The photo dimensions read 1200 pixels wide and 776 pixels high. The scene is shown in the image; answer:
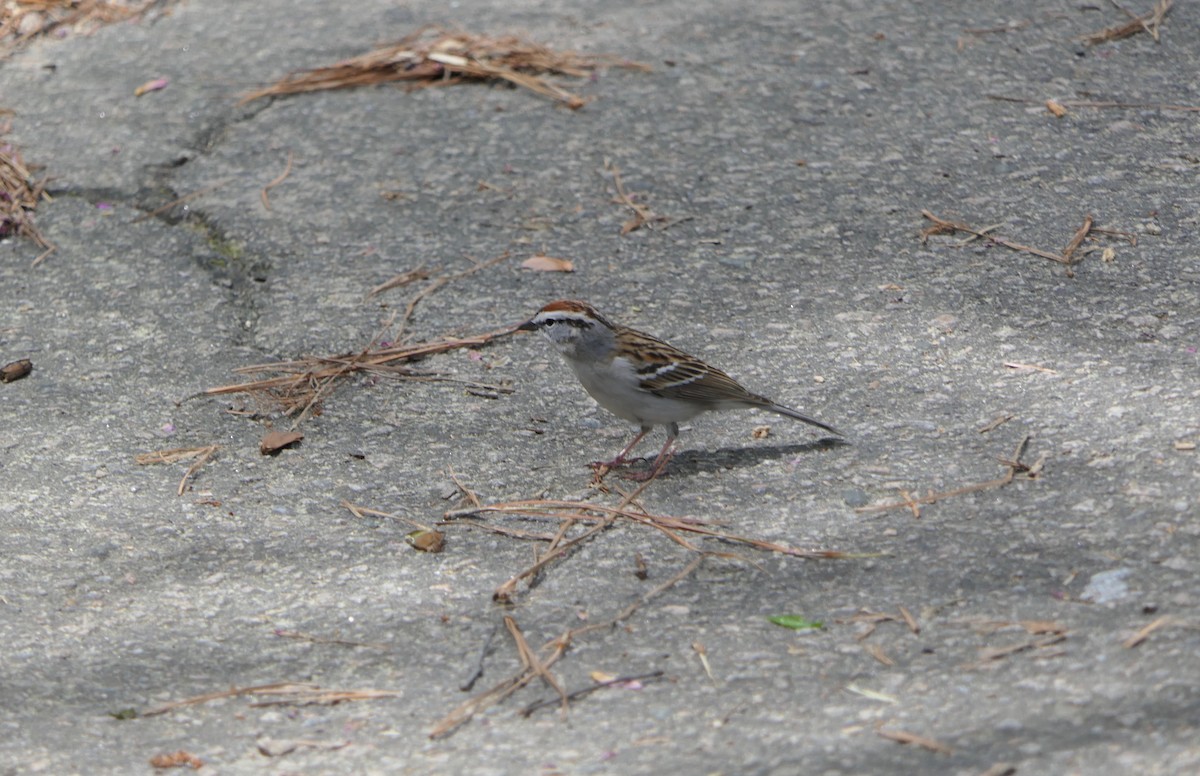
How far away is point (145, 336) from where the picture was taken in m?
5.33

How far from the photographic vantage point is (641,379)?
4.36 meters

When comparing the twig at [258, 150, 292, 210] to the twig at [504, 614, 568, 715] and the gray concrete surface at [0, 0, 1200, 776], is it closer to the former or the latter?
the gray concrete surface at [0, 0, 1200, 776]

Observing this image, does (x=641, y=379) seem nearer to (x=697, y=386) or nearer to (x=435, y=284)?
(x=697, y=386)

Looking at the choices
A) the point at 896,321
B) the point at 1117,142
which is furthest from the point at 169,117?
the point at 1117,142

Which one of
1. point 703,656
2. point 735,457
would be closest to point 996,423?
point 735,457

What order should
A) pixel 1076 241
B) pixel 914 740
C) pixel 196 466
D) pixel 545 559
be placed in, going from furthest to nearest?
1. pixel 1076 241
2. pixel 196 466
3. pixel 545 559
4. pixel 914 740

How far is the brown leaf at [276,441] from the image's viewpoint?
15.1ft

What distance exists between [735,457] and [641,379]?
425 millimetres

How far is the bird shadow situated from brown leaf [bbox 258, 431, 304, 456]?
4.01 ft

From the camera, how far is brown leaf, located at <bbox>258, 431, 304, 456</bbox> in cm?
460

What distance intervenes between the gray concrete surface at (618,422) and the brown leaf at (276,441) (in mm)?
73


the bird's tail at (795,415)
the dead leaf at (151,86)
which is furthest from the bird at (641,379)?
the dead leaf at (151,86)

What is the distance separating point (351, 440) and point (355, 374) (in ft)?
1.52

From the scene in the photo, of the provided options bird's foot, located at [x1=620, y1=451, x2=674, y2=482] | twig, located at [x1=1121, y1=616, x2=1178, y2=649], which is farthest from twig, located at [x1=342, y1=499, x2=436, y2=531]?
twig, located at [x1=1121, y1=616, x2=1178, y2=649]
